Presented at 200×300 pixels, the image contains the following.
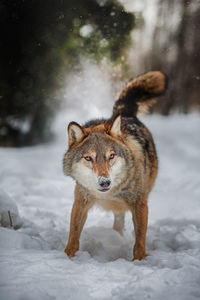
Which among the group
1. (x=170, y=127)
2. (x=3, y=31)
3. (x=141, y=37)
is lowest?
(x=170, y=127)

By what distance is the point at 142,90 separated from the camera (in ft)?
14.5

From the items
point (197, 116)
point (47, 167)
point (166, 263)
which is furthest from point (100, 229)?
point (197, 116)

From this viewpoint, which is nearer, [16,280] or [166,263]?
[16,280]

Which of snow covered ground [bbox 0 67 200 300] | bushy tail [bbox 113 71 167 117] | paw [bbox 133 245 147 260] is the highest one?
bushy tail [bbox 113 71 167 117]

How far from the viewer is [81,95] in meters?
9.16

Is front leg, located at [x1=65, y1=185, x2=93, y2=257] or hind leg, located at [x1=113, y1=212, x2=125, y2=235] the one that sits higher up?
front leg, located at [x1=65, y1=185, x2=93, y2=257]

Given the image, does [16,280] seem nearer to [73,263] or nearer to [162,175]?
[73,263]

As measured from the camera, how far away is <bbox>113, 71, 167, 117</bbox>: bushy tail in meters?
4.36

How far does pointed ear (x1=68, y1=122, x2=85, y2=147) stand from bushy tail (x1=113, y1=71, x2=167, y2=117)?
1555mm

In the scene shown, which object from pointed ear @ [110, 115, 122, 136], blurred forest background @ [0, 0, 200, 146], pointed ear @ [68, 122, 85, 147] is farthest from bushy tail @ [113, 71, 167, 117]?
blurred forest background @ [0, 0, 200, 146]

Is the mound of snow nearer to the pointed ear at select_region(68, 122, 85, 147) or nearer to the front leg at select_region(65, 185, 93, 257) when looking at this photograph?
the front leg at select_region(65, 185, 93, 257)

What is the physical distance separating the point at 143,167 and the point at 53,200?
248cm

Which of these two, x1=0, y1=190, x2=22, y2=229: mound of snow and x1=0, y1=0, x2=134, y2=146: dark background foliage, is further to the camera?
x1=0, y1=0, x2=134, y2=146: dark background foliage

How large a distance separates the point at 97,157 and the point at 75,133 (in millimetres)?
417
